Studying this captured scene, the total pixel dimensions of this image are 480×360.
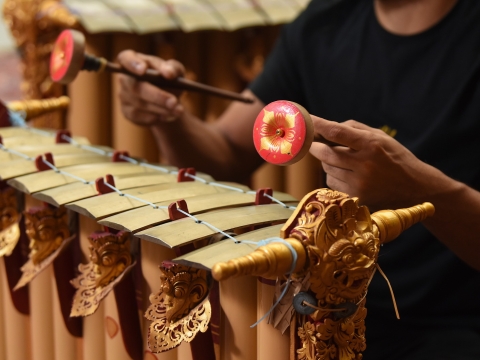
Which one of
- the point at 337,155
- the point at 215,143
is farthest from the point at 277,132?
the point at 215,143

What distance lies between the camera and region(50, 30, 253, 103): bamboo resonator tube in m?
1.02

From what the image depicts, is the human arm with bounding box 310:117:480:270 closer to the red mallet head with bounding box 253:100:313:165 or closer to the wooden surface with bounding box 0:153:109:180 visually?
the red mallet head with bounding box 253:100:313:165

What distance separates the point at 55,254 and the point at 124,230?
18 centimetres

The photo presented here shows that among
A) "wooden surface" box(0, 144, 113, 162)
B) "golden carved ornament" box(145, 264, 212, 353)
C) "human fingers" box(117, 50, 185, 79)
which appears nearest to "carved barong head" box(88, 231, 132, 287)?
"golden carved ornament" box(145, 264, 212, 353)

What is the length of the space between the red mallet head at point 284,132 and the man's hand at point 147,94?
502 millimetres

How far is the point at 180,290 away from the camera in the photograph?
0.67m

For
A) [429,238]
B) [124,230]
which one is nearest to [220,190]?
[124,230]

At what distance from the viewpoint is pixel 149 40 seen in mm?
1847

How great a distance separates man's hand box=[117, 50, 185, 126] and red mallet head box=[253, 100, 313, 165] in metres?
0.50

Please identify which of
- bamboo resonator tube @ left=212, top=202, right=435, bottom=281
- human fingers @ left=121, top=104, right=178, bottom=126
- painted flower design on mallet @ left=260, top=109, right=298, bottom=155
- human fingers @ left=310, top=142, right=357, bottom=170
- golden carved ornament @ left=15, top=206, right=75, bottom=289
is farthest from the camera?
human fingers @ left=121, top=104, right=178, bottom=126

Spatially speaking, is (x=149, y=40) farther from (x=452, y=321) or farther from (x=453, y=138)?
(x=452, y=321)

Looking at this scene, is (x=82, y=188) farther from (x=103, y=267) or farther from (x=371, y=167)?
(x=371, y=167)

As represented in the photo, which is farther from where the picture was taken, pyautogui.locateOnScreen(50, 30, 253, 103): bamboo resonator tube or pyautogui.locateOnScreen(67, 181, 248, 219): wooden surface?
pyautogui.locateOnScreen(50, 30, 253, 103): bamboo resonator tube

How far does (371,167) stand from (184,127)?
0.63 metres
